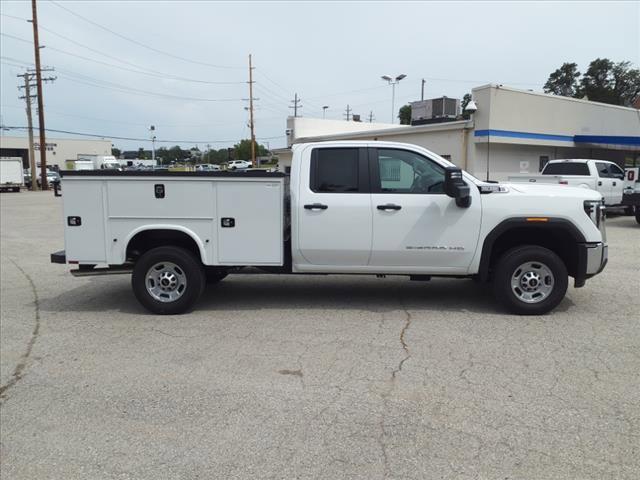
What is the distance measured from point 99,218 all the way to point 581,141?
76.3 ft

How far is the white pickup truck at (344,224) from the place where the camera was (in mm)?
6332

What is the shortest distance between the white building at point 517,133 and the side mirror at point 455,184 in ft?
52.3

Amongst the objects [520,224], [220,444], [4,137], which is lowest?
[220,444]

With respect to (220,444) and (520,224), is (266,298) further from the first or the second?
(220,444)

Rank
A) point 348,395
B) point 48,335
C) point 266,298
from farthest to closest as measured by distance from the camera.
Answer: point 266,298 < point 48,335 < point 348,395

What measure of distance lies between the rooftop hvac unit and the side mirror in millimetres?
20166

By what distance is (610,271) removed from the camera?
30.2 ft

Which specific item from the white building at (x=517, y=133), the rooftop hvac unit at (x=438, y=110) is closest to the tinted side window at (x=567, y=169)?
the white building at (x=517, y=133)

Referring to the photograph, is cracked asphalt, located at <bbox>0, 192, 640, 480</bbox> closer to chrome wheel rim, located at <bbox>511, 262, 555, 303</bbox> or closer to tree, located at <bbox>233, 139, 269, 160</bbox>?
chrome wheel rim, located at <bbox>511, 262, 555, 303</bbox>

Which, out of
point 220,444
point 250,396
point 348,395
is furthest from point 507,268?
point 220,444

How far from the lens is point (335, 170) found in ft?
21.5

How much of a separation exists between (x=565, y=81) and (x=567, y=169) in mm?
54532

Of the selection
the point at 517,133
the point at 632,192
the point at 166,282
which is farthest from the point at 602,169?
the point at 166,282

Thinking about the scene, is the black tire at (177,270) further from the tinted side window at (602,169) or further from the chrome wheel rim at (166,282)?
the tinted side window at (602,169)
